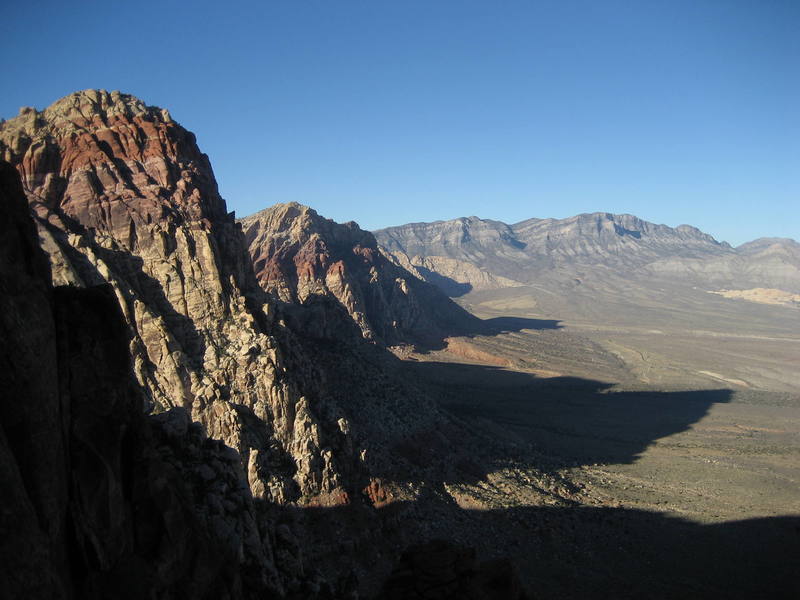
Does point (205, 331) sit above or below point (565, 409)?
above

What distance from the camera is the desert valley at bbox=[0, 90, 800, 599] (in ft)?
35.6

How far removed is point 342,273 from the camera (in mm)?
106688

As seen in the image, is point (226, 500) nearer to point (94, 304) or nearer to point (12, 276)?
point (94, 304)

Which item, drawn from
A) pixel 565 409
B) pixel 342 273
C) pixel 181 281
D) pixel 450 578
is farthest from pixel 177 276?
pixel 342 273

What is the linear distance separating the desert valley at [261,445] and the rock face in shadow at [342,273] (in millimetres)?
24322

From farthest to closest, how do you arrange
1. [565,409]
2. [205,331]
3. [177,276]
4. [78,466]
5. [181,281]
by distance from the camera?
[565,409]
[181,281]
[177,276]
[205,331]
[78,466]

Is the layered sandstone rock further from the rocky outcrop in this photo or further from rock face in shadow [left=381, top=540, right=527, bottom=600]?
rock face in shadow [left=381, top=540, right=527, bottom=600]

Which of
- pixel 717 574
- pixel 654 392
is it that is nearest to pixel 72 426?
pixel 717 574

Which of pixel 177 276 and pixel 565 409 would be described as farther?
pixel 565 409

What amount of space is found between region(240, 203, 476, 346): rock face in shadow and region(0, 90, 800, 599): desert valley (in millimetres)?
24322

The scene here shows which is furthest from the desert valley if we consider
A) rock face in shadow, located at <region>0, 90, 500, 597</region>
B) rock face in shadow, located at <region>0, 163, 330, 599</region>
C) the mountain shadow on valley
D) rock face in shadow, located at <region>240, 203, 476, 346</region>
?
rock face in shadow, located at <region>240, 203, 476, 346</region>

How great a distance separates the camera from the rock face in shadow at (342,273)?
333ft

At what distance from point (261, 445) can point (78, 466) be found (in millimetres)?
22617

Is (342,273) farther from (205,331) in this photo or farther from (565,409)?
(205,331)
